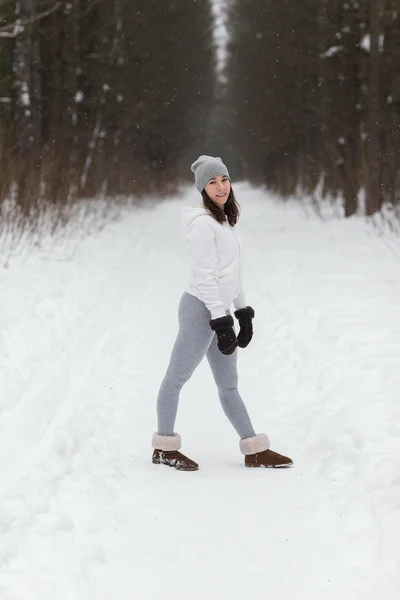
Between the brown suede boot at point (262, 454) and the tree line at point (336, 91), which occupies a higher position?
the tree line at point (336, 91)

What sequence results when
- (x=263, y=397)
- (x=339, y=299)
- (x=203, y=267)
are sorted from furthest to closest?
(x=339, y=299) → (x=263, y=397) → (x=203, y=267)

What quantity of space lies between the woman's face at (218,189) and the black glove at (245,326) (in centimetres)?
64

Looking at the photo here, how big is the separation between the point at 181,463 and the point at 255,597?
1635 millimetres

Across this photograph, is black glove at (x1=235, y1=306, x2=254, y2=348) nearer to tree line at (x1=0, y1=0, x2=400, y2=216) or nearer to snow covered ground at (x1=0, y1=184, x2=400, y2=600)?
snow covered ground at (x1=0, y1=184, x2=400, y2=600)

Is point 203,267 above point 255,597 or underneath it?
above

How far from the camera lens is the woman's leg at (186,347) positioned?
4375 mm

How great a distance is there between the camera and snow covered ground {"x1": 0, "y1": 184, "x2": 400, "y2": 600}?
10.3 ft

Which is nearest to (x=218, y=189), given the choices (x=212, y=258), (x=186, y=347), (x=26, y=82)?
(x=212, y=258)

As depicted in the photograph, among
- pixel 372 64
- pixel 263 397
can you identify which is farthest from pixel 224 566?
pixel 372 64

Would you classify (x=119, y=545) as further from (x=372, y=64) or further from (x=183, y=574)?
(x=372, y=64)

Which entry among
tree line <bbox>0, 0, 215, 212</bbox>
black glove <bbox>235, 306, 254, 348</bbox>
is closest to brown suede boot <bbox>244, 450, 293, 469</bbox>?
black glove <bbox>235, 306, 254, 348</bbox>

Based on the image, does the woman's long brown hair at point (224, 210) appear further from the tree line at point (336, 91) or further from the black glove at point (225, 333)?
the tree line at point (336, 91)

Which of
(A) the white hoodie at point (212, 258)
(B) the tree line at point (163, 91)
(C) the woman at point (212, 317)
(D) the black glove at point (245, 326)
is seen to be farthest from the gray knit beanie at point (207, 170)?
(B) the tree line at point (163, 91)

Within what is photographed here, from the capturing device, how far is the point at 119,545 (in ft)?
11.1
